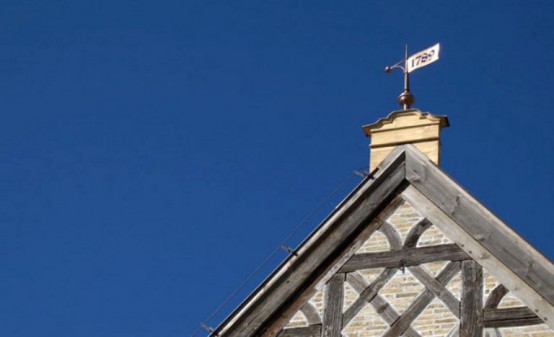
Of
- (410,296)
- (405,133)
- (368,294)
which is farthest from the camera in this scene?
(405,133)

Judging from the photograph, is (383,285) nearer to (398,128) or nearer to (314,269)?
(314,269)

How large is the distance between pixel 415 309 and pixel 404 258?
0.62m

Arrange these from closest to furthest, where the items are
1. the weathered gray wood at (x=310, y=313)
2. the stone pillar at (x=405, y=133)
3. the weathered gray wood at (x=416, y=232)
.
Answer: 1. the weathered gray wood at (x=310, y=313)
2. the weathered gray wood at (x=416, y=232)
3. the stone pillar at (x=405, y=133)

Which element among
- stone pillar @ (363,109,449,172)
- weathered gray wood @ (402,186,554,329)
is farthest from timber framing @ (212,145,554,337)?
stone pillar @ (363,109,449,172)

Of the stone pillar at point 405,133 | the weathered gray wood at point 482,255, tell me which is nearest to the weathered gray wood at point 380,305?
the weathered gray wood at point 482,255

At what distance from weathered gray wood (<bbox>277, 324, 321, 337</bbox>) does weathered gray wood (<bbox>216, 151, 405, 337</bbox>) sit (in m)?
0.10

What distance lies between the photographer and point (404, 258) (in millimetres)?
13086

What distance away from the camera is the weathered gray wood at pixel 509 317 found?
40.3 ft

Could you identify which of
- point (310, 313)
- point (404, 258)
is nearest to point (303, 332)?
point (310, 313)

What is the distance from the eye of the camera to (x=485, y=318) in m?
12.4

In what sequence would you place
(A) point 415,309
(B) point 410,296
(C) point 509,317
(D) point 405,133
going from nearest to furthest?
(C) point 509,317 < (A) point 415,309 < (B) point 410,296 < (D) point 405,133

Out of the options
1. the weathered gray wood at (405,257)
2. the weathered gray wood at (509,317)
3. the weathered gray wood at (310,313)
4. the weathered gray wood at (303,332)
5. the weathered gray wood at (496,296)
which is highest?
the weathered gray wood at (405,257)

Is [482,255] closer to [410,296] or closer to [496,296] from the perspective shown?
[496,296]

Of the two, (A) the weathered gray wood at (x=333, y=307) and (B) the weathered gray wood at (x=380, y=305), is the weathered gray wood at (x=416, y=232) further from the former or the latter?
(A) the weathered gray wood at (x=333, y=307)
